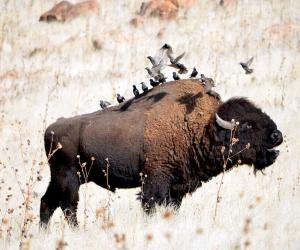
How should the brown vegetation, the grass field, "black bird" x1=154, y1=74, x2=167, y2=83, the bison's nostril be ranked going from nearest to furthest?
1. the grass field
2. the bison's nostril
3. "black bird" x1=154, y1=74, x2=167, y2=83
4. the brown vegetation

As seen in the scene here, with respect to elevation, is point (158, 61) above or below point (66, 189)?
above

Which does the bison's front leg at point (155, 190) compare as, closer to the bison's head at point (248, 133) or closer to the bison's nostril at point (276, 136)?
the bison's head at point (248, 133)

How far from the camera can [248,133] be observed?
6598 millimetres

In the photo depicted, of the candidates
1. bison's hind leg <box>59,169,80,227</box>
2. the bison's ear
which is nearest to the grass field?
bison's hind leg <box>59,169,80,227</box>

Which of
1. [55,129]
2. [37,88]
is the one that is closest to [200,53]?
[37,88]

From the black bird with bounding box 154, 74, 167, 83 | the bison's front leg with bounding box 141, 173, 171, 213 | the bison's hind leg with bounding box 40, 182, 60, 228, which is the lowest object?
the bison's hind leg with bounding box 40, 182, 60, 228

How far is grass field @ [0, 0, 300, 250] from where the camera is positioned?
4.91 meters

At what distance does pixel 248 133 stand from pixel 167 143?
37.0 inches

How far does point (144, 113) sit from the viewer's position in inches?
264

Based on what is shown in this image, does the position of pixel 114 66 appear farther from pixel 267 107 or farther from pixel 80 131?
pixel 80 131

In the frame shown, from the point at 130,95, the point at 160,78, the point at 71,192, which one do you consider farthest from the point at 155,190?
the point at 130,95

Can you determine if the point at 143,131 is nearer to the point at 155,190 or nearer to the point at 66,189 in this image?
the point at 155,190

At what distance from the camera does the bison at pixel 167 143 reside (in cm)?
646

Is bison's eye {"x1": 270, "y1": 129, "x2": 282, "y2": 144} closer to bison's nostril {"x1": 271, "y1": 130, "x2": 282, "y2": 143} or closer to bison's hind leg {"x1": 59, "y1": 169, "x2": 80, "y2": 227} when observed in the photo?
bison's nostril {"x1": 271, "y1": 130, "x2": 282, "y2": 143}
